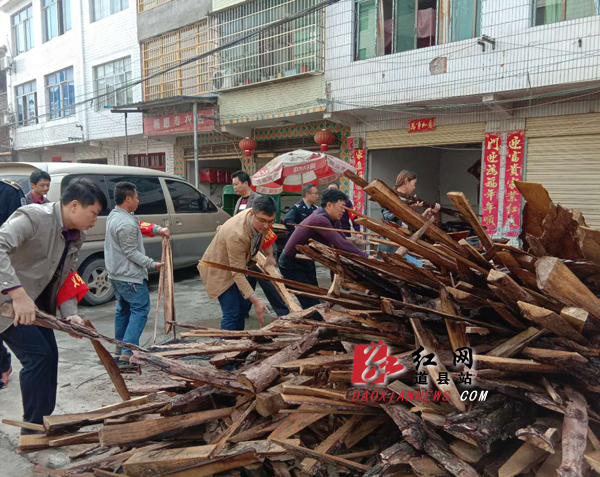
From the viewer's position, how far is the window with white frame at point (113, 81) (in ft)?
53.1

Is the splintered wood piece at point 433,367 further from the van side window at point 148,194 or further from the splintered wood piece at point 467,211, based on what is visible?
the van side window at point 148,194

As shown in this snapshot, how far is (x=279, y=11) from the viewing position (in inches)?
450

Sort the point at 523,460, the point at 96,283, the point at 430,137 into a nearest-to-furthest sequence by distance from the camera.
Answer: the point at 523,460
the point at 96,283
the point at 430,137

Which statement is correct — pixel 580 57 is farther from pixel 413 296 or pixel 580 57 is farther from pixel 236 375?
pixel 236 375

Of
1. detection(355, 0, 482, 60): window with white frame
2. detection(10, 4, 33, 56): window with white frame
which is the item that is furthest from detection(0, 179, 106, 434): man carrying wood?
detection(10, 4, 33, 56): window with white frame

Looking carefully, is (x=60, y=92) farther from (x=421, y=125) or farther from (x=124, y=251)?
(x=124, y=251)

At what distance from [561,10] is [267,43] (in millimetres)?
6635

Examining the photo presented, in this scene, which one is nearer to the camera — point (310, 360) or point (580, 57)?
point (310, 360)

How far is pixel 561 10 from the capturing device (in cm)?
784

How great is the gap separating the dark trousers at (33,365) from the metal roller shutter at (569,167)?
27.3 ft

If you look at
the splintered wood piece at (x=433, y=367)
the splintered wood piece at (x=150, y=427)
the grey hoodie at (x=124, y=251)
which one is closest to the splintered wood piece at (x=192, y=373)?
→ the splintered wood piece at (x=150, y=427)

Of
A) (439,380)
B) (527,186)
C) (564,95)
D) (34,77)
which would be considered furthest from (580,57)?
(34,77)

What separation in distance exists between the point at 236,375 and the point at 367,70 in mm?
8724

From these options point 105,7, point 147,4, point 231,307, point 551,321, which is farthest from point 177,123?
point 551,321
